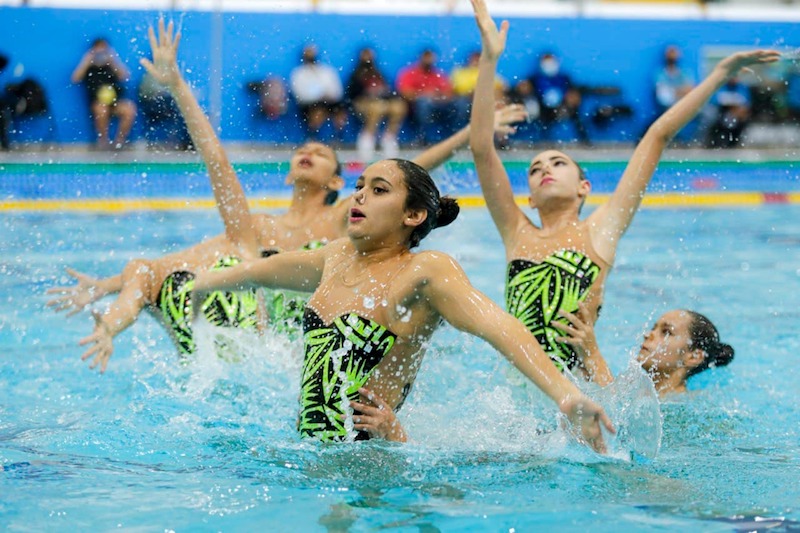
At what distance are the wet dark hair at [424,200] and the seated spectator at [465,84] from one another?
10.0m

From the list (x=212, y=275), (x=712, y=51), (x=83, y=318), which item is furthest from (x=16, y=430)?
(x=712, y=51)

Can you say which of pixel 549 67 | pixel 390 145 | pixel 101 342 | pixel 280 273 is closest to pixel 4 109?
pixel 390 145

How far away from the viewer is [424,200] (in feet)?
12.0

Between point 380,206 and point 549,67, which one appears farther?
point 549,67

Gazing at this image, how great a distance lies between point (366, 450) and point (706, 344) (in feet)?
6.41

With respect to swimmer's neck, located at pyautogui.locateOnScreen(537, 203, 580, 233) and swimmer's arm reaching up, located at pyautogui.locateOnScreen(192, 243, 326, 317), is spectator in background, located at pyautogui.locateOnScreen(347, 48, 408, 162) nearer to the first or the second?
swimmer's neck, located at pyautogui.locateOnScreen(537, 203, 580, 233)

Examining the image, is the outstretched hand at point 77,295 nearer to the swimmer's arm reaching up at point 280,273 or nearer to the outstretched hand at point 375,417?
the swimmer's arm reaching up at point 280,273

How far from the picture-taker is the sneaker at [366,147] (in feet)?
43.4

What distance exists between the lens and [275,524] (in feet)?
10.5

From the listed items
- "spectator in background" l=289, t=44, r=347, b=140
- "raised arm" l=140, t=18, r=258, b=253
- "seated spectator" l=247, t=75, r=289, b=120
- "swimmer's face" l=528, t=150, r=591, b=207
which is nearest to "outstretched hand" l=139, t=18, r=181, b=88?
"raised arm" l=140, t=18, r=258, b=253

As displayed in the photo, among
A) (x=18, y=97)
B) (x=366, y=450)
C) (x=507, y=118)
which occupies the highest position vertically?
(x=18, y=97)

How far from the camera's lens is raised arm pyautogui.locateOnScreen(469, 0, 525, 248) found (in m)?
4.69

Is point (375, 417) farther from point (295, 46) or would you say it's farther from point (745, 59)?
point (295, 46)

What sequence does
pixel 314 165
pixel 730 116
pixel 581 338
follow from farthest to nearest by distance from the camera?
1. pixel 730 116
2. pixel 314 165
3. pixel 581 338
